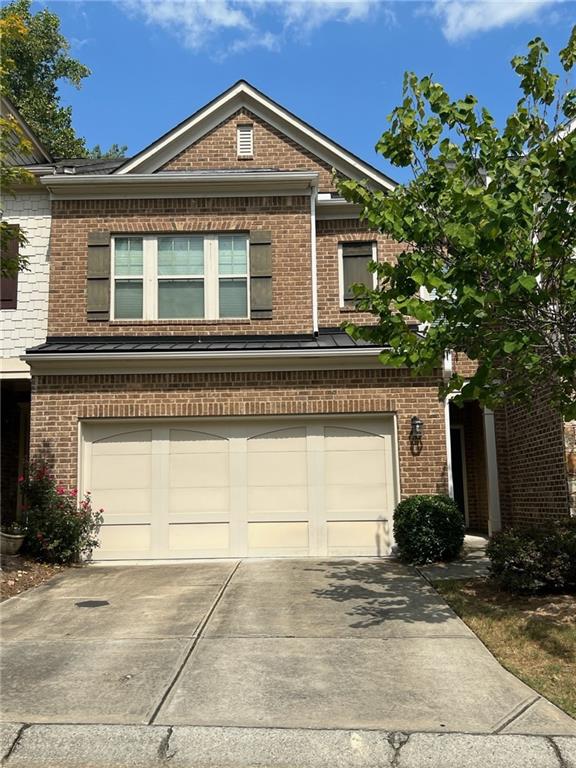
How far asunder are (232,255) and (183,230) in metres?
0.98

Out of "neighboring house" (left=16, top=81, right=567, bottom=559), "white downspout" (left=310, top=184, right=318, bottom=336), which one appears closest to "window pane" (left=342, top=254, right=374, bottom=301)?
"white downspout" (left=310, top=184, right=318, bottom=336)

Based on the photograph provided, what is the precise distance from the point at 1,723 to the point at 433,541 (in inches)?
278

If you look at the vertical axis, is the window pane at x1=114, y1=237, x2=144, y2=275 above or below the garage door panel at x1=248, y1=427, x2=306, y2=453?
above

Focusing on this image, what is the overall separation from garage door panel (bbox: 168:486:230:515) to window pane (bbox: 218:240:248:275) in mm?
3925

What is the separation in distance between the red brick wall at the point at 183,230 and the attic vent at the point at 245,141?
1865 mm

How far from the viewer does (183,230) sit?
1291 cm

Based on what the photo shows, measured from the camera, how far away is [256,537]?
38.5ft

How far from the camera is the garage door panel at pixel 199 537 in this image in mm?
11695

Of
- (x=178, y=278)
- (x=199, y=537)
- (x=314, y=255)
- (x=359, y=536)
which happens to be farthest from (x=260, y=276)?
(x=359, y=536)

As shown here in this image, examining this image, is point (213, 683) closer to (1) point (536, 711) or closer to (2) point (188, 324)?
(1) point (536, 711)

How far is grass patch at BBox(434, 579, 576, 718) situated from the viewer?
569 centimetres

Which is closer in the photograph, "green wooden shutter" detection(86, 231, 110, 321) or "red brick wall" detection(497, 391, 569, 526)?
"red brick wall" detection(497, 391, 569, 526)

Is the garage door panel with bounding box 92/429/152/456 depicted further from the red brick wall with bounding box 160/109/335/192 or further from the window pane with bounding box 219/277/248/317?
the red brick wall with bounding box 160/109/335/192

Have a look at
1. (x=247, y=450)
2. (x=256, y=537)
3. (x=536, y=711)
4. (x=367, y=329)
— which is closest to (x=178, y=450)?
(x=247, y=450)
